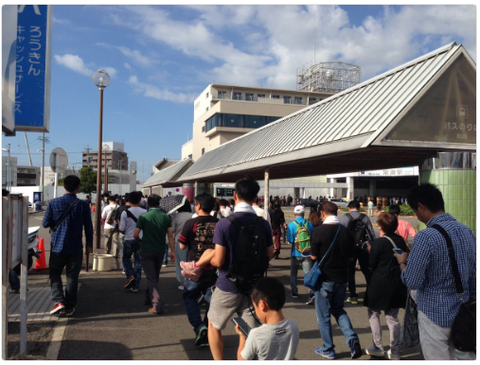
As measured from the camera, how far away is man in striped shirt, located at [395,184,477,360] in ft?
10.1

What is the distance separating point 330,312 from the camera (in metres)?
4.93

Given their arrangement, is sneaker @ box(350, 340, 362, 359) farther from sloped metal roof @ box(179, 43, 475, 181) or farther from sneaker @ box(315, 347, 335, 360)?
sloped metal roof @ box(179, 43, 475, 181)

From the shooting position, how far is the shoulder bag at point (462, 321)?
298 centimetres

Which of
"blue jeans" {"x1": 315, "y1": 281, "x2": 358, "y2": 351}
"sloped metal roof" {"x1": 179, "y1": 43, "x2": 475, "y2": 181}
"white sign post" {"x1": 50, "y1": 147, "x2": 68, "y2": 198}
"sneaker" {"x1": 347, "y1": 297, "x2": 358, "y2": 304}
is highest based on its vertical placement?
"sloped metal roof" {"x1": 179, "y1": 43, "x2": 475, "y2": 181}

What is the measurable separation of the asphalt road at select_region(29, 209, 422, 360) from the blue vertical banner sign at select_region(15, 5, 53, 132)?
3.33 metres

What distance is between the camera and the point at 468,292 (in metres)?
3.12

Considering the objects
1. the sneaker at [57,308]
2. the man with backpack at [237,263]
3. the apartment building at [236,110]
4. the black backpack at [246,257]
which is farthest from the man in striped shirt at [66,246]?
the apartment building at [236,110]

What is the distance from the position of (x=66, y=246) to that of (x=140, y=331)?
1754 millimetres

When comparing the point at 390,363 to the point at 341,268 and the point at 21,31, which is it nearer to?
the point at 341,268

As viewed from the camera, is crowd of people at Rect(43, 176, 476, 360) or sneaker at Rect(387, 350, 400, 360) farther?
sneaker at Rect(387, 350, 400, 360)

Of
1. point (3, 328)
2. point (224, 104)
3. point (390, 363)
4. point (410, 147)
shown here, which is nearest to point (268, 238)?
point (390, 363)

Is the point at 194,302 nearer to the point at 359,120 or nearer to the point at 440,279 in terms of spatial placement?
the point at 440,279

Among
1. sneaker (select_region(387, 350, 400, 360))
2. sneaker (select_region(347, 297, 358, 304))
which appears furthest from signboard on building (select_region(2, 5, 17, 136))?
sneaker (select_region(347, 297, 358, 304))

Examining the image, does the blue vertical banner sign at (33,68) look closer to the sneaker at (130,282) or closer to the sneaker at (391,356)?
the sneaker at (130,282)
